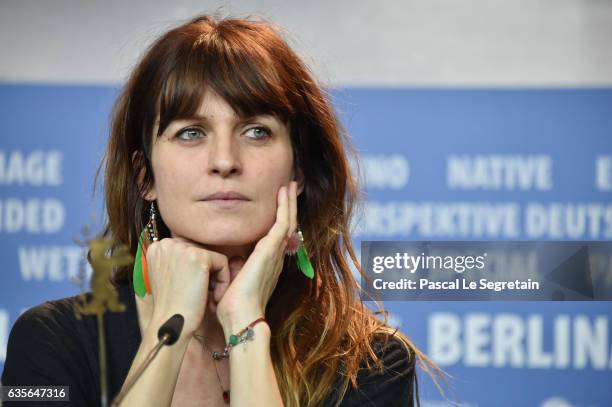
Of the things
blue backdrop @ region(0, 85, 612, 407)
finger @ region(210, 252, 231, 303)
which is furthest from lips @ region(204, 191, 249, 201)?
blue backdrop @ region(0, 85, 612, 407)

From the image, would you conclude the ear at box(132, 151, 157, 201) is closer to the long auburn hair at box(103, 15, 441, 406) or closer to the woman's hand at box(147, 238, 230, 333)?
the long auburn hair at box(103, 15, 441, 406)

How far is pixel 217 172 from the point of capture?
1563 mm

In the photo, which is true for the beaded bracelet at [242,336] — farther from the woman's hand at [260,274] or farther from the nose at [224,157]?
the nose at [224,157]

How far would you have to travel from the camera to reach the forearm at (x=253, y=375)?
1464 mm

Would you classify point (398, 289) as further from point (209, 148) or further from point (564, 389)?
point (209, 148)

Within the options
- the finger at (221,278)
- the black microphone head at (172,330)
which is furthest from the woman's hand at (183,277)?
the black microphone head at (172,330)

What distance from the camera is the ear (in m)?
1.74

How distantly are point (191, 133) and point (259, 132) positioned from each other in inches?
4.7

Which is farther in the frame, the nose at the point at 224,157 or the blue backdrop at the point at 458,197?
the blue backdrop at the point at 458,197

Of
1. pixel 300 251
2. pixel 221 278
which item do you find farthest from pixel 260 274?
pixel 300 251

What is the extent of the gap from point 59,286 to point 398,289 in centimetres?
106

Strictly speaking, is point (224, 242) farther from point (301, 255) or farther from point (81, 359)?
point (81, 359)

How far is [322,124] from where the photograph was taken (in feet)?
5.80

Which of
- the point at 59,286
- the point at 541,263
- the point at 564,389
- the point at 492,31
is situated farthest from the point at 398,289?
the point at 59,286
